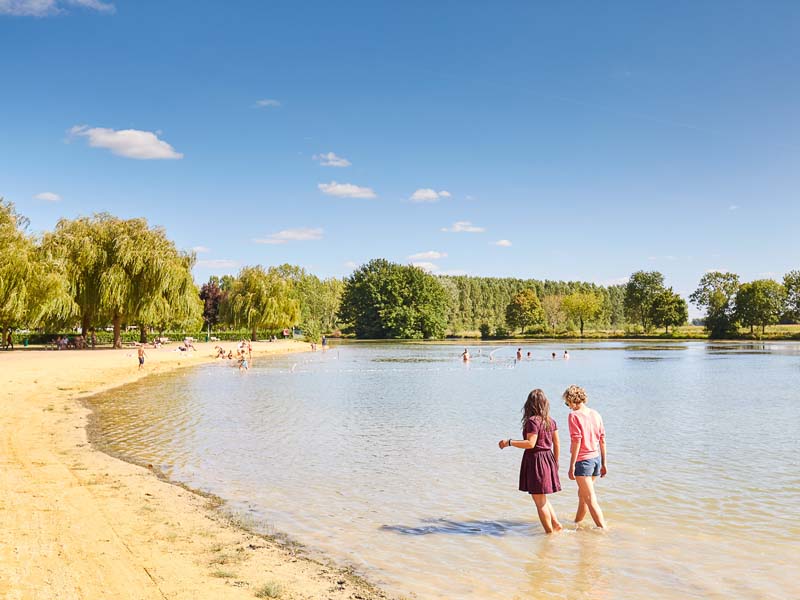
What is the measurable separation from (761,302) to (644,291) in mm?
21662

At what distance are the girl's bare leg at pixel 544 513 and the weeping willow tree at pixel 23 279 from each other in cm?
4001

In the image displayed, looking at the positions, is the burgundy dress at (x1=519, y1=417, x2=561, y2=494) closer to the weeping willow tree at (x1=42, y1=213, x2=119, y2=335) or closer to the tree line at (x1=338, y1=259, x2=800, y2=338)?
the weeping willow tree at (x1=42, y1=213, x2=119, y2=335)

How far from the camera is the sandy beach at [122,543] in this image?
21.0ft

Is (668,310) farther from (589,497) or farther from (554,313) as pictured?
(589,497)

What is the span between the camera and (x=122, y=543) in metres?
7.82

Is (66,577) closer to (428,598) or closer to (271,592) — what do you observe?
(271,592)

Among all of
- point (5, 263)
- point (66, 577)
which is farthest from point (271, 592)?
point (5, 263)

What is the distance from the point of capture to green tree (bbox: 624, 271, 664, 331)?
120312 mm

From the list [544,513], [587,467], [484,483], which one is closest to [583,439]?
[587,467]

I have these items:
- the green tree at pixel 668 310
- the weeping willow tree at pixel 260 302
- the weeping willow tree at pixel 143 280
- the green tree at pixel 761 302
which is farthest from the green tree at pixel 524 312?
the weeping willow tree at pixel 143 280

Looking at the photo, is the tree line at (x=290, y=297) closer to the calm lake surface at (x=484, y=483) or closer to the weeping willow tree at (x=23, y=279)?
the weeping willow tree at (x=23, y=279)

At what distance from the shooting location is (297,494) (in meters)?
11.4

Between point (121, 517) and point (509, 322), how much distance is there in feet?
401

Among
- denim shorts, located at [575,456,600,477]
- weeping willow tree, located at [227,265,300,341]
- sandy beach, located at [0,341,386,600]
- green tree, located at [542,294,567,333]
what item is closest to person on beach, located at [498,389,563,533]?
denim shorts, located at [575,456,600,477]
